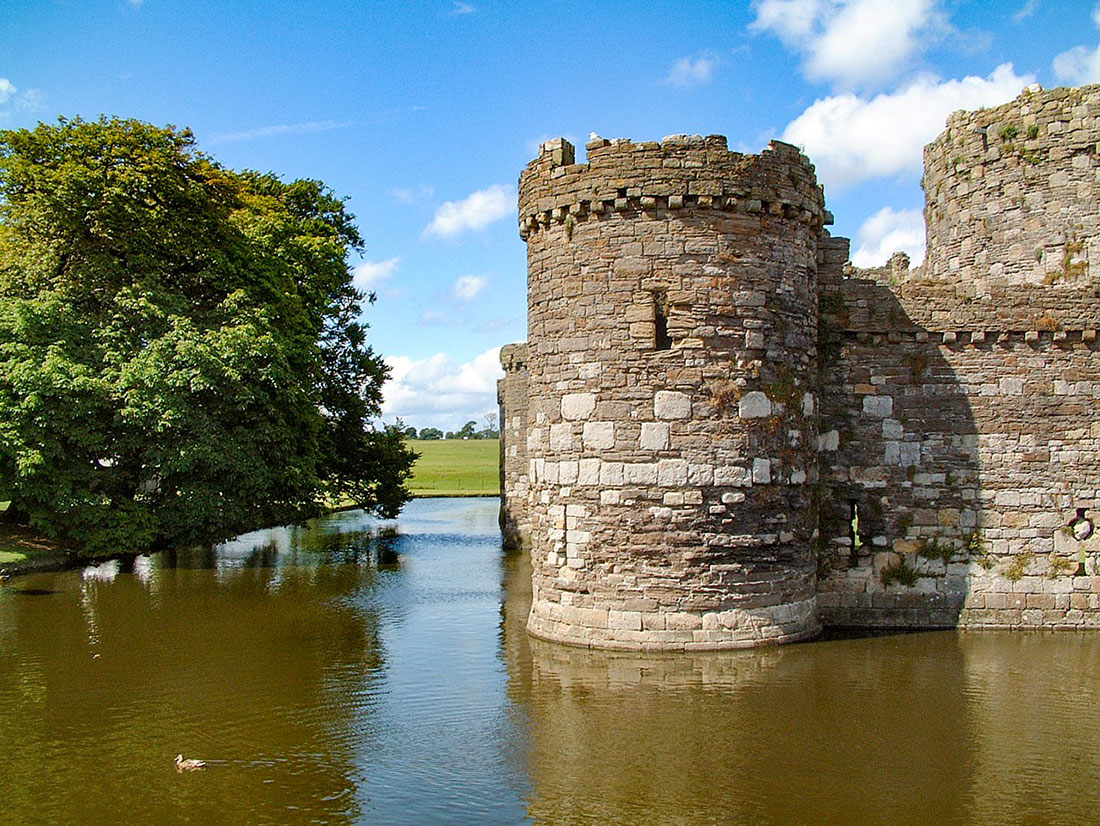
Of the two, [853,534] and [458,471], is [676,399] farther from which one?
[458,471]

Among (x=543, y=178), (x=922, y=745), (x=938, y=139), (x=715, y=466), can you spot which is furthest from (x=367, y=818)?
(x=938, y=139)

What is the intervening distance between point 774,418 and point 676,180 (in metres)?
3.36

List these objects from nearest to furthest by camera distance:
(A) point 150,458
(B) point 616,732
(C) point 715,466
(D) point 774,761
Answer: (D) point 774,761 → (B) point 616,732 → (C) point 715,466 → (A) point 150,458

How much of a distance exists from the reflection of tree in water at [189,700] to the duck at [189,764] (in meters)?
0.10

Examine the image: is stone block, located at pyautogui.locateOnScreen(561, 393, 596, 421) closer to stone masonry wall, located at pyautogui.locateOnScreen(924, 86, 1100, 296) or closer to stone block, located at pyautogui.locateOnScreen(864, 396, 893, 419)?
stone block, located at pyautogui.locateOnScreen(864, 396, 893, 419)

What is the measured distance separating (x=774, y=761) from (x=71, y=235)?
1946 centimetres

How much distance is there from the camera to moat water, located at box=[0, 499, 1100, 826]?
7465 mm

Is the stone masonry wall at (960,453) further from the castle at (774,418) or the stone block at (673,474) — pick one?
the stone block at (673,474)

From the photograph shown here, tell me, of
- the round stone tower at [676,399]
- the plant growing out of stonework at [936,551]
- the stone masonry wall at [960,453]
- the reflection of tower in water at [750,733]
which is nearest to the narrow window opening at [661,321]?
the round stone tower at [676,399]

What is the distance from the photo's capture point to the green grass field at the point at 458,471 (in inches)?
2080

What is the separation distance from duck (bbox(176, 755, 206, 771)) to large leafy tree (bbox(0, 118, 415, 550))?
12.4 meters

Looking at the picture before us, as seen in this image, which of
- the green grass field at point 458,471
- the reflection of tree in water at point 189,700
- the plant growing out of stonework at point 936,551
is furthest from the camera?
the green grass field at point 458,471

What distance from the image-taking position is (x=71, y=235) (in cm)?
2103

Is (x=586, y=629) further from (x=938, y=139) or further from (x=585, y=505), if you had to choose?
(x=938, y=139)
